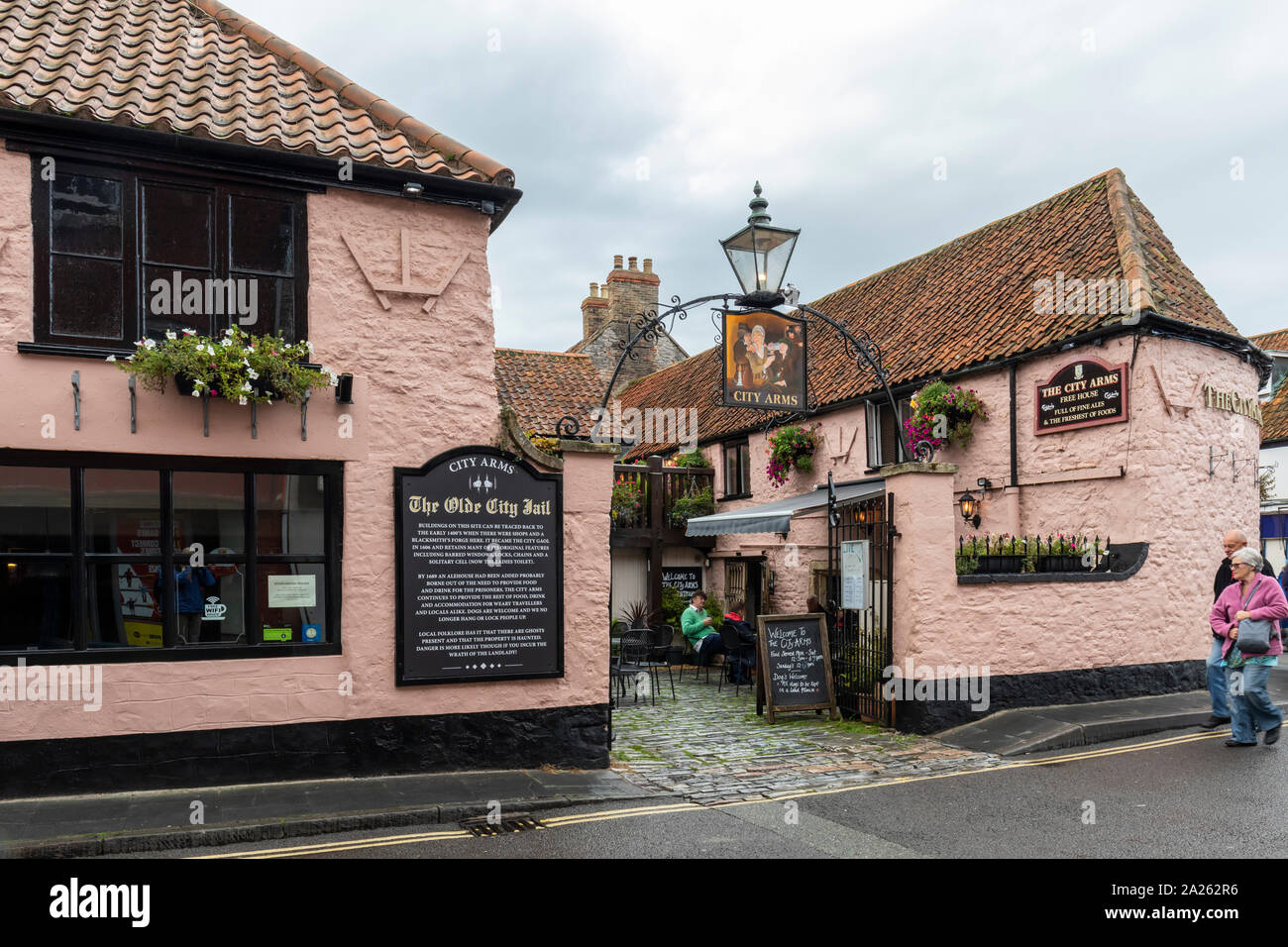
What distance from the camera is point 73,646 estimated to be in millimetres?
7473

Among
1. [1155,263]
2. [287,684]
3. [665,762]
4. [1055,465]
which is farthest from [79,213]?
[1155,263]

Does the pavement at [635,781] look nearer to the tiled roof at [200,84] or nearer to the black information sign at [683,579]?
the tiled roof at [200,84]

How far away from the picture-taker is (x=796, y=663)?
1130 centimetres

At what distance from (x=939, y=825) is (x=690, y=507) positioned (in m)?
12.9

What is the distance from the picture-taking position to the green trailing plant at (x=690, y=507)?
19.5 m

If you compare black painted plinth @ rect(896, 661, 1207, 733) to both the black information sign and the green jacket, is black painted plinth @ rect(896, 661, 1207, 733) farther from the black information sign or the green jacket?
the black information sign

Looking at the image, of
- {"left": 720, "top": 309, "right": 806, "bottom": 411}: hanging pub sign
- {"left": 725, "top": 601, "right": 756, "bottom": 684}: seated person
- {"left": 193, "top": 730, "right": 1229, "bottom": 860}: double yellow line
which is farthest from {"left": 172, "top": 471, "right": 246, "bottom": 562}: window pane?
{"left": 725, "top": 601, "right": 756, "bottom": 684}: seated person

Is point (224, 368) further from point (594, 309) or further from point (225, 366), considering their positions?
point (594, 309)

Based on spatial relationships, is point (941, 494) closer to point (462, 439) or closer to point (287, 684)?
point (462, 439)

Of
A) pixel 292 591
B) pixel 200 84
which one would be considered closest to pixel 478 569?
pixel 292 591

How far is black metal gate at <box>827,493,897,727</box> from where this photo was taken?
35.2 feet

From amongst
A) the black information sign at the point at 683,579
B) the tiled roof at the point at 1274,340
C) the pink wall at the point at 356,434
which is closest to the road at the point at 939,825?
the pink wall at the point at 356,434

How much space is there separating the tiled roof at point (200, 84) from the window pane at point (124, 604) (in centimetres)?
357

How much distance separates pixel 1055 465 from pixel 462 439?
27.0 feet
